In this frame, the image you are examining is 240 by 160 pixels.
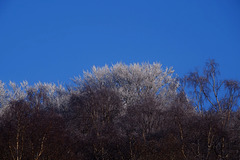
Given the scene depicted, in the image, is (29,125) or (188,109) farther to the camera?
(188,109)

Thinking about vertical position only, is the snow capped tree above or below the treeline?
above

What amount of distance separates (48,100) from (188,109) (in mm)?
22997

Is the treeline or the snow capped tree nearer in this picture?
the treeline

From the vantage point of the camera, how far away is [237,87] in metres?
34.3

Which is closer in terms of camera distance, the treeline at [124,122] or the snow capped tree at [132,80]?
the treeline at [124,122]

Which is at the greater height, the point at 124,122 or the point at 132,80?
the point at 132,80

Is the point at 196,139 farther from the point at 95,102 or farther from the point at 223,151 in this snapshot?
the point at 95,102

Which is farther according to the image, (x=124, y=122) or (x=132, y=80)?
(x=132, y=80)

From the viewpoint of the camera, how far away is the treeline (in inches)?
972

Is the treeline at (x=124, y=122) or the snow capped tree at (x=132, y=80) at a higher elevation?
the snow capped tree at (x=132, y=80)

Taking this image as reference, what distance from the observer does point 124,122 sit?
1473 inches

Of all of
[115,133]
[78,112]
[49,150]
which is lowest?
[49,150]

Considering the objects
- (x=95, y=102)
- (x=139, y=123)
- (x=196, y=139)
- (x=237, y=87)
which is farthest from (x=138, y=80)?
(x=196, y=139)

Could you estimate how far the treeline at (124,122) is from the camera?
2469cm
